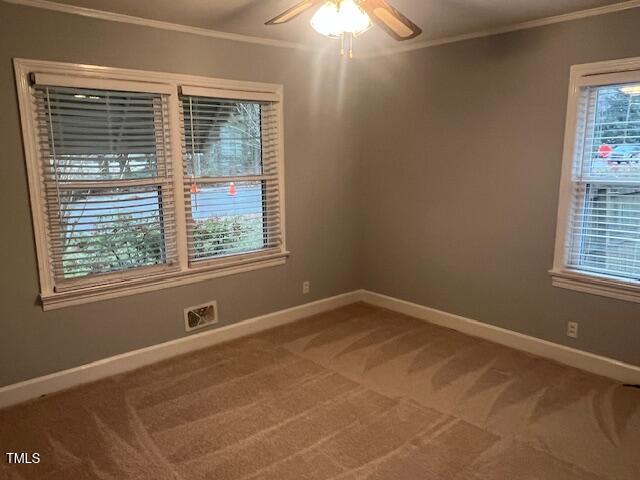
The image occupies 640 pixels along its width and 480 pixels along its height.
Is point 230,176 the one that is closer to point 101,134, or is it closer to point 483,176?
point 101,134

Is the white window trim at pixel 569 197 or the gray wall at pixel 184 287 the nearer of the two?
the gray wall at pixel 184 287

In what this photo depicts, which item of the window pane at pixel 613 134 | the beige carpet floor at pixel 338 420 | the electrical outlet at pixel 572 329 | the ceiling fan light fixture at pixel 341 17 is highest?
the ceiling fan light fixture at pixel 341 17

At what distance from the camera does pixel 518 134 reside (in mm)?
3463

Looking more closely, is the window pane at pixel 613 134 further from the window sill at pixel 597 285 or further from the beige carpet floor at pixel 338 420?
the beige carpet floor at pixel 338 420

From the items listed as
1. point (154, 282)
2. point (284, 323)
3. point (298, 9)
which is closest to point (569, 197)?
point (298, 9)

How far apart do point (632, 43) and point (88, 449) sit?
3.77m

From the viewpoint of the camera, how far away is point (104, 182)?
3121 millimetres

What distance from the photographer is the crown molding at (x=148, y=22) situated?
9.14 ft

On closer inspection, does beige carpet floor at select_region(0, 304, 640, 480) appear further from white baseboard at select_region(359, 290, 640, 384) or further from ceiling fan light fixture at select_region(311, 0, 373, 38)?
ceiling fan light fixture at select_region(311, 0, 373, 38)

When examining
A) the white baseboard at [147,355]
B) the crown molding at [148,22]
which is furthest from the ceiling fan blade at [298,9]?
the white baseboard at [147,355]

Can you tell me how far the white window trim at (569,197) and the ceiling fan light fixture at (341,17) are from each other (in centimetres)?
171

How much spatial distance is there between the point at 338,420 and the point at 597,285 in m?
1.91

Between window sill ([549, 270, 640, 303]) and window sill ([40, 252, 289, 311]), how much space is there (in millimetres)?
2102

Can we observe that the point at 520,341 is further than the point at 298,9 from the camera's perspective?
Yes
